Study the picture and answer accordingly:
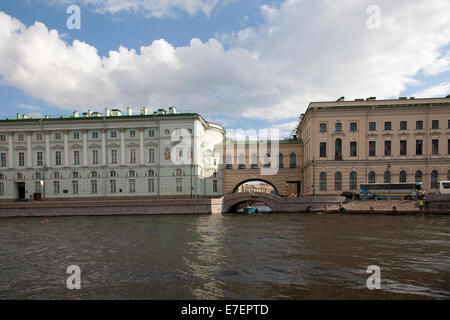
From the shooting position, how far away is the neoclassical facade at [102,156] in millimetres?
53969

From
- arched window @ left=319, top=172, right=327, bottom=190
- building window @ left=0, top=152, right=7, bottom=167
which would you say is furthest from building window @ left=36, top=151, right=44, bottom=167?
arched window @ left=319, top=172, right=327, bottom=190

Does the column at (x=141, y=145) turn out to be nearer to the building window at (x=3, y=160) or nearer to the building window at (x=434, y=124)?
the building window at (x=3, y=160)

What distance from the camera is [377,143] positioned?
4909 cm

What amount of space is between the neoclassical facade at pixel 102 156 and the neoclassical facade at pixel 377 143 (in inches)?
854

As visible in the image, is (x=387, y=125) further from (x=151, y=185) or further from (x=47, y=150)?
(x=47, y=150)

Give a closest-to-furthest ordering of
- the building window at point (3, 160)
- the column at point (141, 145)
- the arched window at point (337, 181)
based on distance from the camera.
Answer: the arched window at point (337, 181) → the column at point (141, 145) → the building window at point (3, 160)

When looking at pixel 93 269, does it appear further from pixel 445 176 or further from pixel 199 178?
pixel 445 176

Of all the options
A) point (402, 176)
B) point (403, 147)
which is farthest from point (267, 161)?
point (403, 147)

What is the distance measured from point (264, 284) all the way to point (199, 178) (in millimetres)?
43888

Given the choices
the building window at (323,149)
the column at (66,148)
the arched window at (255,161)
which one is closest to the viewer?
the building window at (323,149)

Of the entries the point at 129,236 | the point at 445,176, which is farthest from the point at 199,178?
the point at 445,176

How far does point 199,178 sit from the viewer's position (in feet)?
180

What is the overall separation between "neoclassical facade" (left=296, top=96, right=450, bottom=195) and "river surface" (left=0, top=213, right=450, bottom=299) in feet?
84.9

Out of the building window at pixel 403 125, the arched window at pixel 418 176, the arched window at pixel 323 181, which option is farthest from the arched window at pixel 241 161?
the arched window at pixel 418 176
